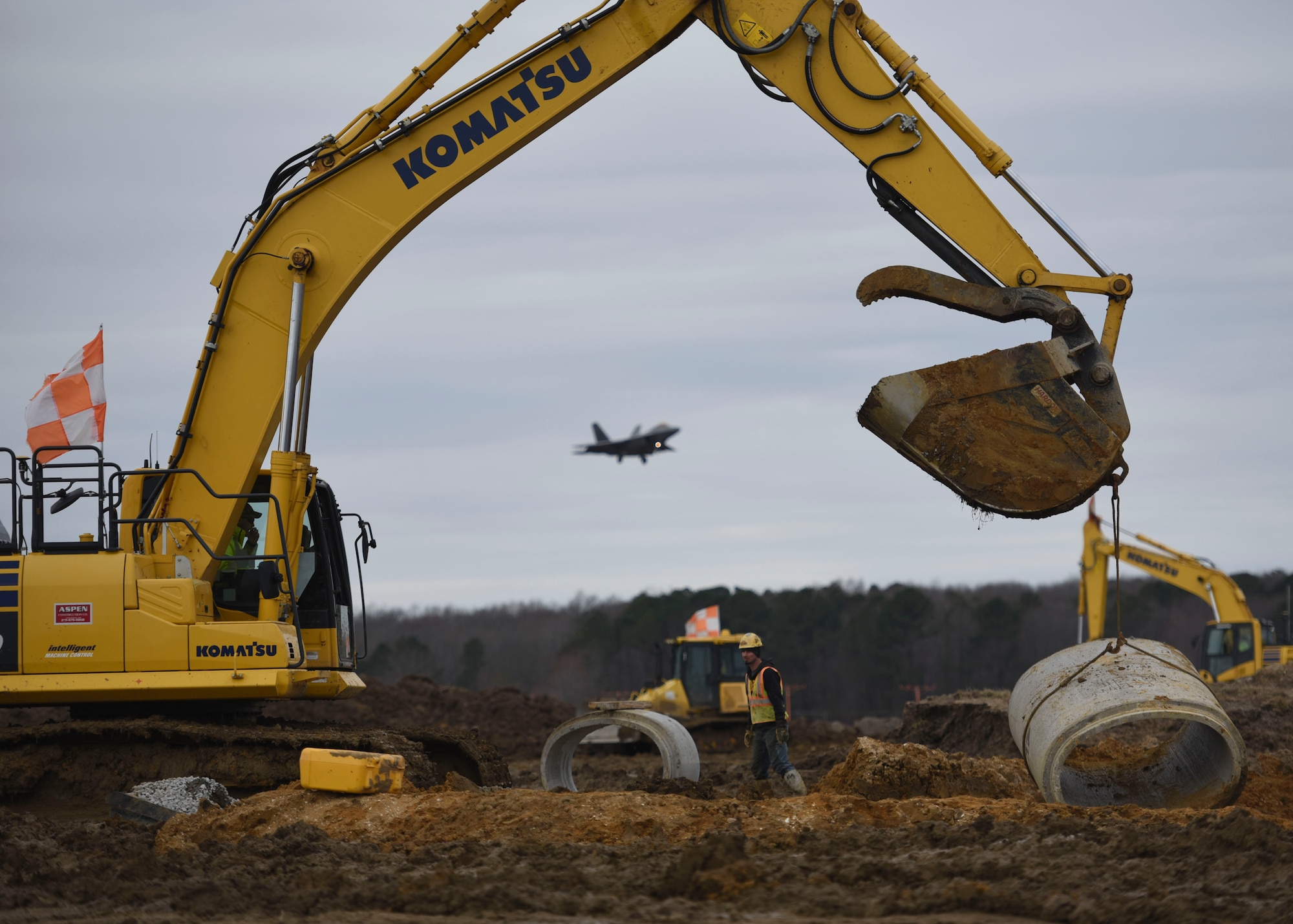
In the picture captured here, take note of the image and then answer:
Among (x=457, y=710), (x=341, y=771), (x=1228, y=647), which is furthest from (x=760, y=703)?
(x=1228, y=647)

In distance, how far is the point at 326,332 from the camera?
9.35 meters

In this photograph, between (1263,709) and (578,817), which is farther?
(1263,709)

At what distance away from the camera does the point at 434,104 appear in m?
9.17

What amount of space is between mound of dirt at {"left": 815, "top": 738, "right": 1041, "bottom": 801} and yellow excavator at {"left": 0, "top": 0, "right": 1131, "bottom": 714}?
232 cm

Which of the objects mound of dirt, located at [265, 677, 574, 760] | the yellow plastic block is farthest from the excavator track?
mound of dirt, located at [265, 677, 574, 760]

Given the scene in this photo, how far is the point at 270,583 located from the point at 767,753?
4.59m

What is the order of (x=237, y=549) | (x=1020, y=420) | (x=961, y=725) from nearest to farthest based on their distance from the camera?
(x=1020, y=420), (x=237, y=549), (x=961, y=725)

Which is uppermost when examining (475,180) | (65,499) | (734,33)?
(734,33)

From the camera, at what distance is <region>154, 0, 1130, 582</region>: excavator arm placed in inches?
332

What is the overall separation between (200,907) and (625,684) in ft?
180

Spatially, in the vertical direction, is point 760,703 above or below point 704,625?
below

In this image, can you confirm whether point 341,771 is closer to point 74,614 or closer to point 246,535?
point 74,614

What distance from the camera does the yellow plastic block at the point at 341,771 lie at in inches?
318

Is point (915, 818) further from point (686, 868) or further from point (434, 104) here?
point (434, 104)
